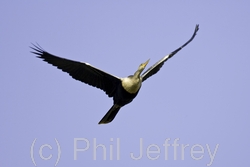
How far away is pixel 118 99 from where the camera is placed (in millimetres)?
13789

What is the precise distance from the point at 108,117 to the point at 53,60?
183cm

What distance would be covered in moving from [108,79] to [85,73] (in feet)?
1.78

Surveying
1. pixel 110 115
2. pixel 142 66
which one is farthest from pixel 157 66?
pixel 110 115

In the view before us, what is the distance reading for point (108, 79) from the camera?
14.1 metres

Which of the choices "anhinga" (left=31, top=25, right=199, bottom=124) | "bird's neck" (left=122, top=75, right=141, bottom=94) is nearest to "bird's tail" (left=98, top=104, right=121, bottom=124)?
"anhinga" (left=31, top=25, right=199, bottom=124)

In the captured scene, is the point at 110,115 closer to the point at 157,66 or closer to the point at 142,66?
the point at 142,66

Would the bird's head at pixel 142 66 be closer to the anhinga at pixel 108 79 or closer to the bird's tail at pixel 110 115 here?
the anhinga at pixel 108 79

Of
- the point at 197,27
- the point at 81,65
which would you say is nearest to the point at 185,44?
the point at 197,27

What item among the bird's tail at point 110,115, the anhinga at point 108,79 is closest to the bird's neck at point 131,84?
the anhinga at point 108,79

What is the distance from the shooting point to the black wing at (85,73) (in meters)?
13.7

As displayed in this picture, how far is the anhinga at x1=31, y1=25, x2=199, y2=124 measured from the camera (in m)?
13.6

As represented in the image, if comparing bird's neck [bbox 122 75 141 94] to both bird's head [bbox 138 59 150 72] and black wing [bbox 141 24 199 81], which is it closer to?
bird's head [bbox 138 59 150 72]

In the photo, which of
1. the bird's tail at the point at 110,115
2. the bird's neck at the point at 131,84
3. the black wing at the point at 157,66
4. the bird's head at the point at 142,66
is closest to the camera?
the bird's neck at the point at 131,84

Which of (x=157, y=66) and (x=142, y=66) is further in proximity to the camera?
(x=157, y=66)
